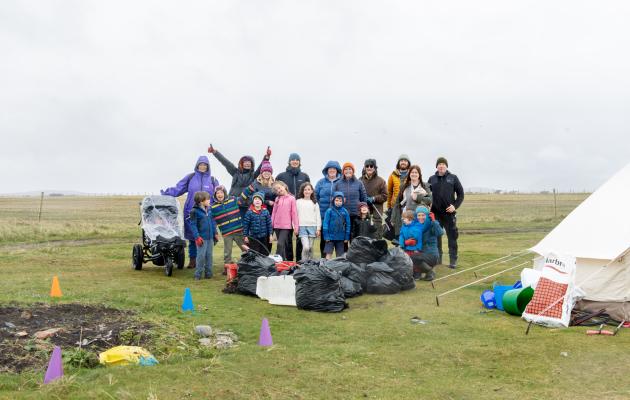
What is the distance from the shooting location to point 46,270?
35.5 feet

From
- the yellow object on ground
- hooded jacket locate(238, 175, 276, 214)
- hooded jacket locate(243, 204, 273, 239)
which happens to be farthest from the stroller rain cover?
the yellow object on ground

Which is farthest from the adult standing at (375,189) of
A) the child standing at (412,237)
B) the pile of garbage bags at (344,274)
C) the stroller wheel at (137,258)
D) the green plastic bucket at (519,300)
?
the stroller wheel at (137,258)

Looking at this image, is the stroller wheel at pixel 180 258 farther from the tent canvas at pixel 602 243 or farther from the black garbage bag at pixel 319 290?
the tent canvas at pixel 602 243

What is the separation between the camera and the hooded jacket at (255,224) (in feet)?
32.0

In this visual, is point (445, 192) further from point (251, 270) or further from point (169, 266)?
point (169, 266)

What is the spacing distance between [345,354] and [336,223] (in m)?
4.69

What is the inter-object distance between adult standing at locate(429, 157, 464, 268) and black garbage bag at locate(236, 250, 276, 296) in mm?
3746

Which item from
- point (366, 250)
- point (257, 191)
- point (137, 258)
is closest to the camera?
point (366, 250)

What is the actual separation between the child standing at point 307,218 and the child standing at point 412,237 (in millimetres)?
1490

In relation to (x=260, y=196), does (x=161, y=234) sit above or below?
below

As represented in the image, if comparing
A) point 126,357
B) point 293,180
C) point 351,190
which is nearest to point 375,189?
point 351,190

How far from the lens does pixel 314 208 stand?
396 inches

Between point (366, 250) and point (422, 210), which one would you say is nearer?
point (366, 250)

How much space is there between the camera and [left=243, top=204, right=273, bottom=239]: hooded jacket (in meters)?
9.76
